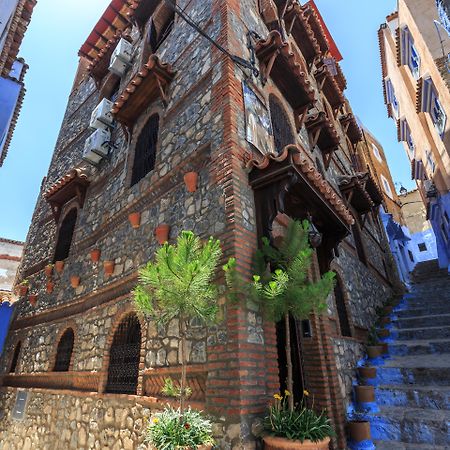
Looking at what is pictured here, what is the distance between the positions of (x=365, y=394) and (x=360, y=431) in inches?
43.5

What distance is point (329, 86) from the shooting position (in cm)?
1234

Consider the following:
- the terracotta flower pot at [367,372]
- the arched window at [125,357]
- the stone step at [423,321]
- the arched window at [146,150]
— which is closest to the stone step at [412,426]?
the terracotta flower pot at [367,372]

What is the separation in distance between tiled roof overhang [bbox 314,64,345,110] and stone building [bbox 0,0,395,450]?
6.78 ft

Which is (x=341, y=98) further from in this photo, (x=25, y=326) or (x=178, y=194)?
(x=25, y=326)

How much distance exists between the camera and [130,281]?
17.6ft

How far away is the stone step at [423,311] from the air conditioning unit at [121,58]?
1241cm

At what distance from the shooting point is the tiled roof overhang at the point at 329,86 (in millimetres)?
11734

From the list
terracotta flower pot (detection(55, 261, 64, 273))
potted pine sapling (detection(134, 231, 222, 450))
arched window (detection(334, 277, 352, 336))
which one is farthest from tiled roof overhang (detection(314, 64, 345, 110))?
terracotta flower pot (detection(55, 261, 64, 273))

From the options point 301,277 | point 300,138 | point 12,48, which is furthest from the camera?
point 12,48

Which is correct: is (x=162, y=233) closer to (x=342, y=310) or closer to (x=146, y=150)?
(x=146, y=150)

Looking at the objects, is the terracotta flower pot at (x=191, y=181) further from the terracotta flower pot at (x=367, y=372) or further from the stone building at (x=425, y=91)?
the stone building at (x=425, y=91)

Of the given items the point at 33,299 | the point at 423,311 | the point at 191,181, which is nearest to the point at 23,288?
the point at 33,299

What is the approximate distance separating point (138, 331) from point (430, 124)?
52.7 feet

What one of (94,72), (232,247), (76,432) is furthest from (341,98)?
(76,432)
